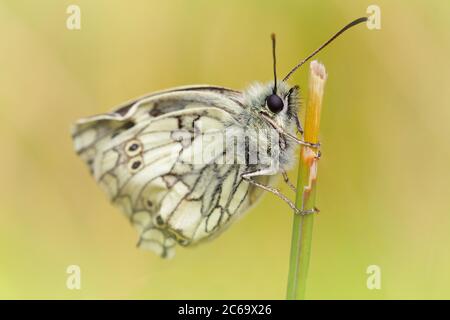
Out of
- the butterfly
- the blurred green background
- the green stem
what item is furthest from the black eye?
the blurred green background

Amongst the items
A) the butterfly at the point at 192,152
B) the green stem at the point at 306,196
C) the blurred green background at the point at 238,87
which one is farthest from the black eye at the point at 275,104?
the blurred green background at the point at 238,87

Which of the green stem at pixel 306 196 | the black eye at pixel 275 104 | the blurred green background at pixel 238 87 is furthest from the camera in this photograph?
the blurred green background at pixel 238 87

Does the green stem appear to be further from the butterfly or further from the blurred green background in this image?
the blurred green background

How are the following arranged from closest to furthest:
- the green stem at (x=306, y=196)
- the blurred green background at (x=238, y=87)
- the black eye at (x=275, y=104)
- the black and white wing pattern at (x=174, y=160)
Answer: the green stem at (x=306, y=196) < the black eye at (x=275, y=104) < the black and white wing pattern at (x=174, y=160) < the blurred green background at (x=238, y=87)

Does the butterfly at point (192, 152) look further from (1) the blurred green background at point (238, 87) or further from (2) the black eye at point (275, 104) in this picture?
(1) the blurred green background at point (238, 87)

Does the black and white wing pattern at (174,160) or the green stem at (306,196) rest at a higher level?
the black and white wing pattern at (174,160)

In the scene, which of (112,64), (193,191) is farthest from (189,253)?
(112,64)
